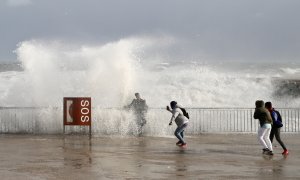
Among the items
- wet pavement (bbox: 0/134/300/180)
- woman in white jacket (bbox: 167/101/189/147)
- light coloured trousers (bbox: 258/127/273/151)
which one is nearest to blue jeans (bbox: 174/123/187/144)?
woman in white jacket (bbox: 167/101/189/147)

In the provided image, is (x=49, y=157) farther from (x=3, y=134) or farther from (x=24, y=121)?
(x=24, y=121)

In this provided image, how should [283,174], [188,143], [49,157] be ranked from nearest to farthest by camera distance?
[283,174] < [49,157] < [188,143]

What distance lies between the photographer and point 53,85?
28375 millimetres

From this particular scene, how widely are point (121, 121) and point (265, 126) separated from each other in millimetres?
8281

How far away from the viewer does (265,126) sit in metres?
16.9

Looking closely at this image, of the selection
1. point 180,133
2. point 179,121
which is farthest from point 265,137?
point 179,121

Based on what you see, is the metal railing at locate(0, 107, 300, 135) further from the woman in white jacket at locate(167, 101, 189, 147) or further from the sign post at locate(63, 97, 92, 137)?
the woman in white jacket at locate(167, 101, 189, 147)

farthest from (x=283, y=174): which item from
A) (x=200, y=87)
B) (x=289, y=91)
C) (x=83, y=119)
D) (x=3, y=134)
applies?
(x=289, y=91)

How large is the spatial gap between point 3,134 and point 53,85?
5.60m

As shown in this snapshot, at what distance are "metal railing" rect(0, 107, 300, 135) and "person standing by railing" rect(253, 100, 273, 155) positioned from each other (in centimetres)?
768

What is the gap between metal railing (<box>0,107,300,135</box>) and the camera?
24172mm

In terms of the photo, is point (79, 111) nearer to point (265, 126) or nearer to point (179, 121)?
point (179, 121)

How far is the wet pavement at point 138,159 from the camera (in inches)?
→ 494

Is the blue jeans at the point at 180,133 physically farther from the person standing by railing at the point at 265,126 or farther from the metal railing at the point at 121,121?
the metal railing at the point at 121,121
